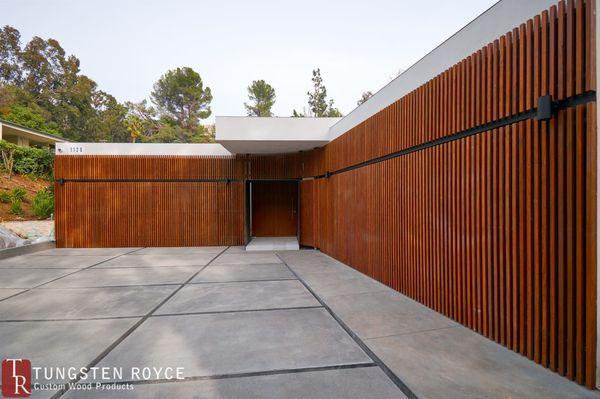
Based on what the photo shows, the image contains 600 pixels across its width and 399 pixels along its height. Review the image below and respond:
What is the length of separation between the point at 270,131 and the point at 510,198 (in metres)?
6.20

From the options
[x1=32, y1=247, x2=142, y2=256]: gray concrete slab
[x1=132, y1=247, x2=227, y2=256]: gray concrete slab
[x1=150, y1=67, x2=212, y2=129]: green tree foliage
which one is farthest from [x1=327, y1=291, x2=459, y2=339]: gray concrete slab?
[x1=150, y1=67, x2=212, y2=129]: green tree foliage

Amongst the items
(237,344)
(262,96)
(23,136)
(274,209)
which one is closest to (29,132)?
(23,136)

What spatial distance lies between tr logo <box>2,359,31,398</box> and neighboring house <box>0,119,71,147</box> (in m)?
23.4

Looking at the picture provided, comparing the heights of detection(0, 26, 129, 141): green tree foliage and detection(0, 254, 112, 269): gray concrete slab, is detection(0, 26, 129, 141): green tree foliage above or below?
above

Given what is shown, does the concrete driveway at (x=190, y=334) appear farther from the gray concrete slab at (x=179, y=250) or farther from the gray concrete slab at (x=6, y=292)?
the gray concrete slab at (x=179, y=250)

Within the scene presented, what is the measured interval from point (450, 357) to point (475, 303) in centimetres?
92

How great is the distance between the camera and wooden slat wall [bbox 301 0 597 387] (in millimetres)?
2295

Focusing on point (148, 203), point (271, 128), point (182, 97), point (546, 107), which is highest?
point (182, 97)

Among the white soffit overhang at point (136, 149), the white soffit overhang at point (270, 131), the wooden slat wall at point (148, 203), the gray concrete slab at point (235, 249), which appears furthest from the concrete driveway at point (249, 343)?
the white soffit overhang at point (136, 149)

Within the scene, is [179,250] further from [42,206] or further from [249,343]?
[42,206]

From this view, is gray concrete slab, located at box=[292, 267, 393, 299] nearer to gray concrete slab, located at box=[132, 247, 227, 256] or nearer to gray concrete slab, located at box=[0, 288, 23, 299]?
gray concrete slab, located at box=[132, 247, 227, 256]

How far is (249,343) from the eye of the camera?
10.1 ft

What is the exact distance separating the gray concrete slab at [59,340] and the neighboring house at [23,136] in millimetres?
22505

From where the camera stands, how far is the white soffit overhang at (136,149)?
10109 millimetres
